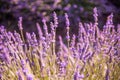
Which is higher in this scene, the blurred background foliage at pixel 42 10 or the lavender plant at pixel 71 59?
the blurred background foliage at pixel 42 10

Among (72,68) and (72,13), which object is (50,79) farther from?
(72,13)

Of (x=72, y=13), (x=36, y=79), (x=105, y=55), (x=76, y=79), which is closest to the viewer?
(x=76, y=79)

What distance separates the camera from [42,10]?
20.9 feet

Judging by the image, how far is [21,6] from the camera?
6281 mm

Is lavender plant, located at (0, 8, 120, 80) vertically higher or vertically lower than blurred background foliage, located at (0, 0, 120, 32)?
lower

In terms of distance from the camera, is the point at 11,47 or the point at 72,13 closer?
the point at 11,47

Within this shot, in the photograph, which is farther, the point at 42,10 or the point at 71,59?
the point at 42,10

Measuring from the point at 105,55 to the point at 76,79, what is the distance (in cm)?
77

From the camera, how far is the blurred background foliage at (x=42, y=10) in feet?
20.1

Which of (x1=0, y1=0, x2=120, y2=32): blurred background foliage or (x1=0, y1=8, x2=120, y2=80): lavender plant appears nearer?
(x1=0, y1=8, x2=120, y2=80): lavender plant

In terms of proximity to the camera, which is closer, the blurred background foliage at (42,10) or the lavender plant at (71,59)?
the lavender plant at (71,59)

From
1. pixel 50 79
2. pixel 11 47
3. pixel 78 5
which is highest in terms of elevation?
pixel 78 5

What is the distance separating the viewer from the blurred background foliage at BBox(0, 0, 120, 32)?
6.14 meters

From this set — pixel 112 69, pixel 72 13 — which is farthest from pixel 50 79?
pixel 72 13
